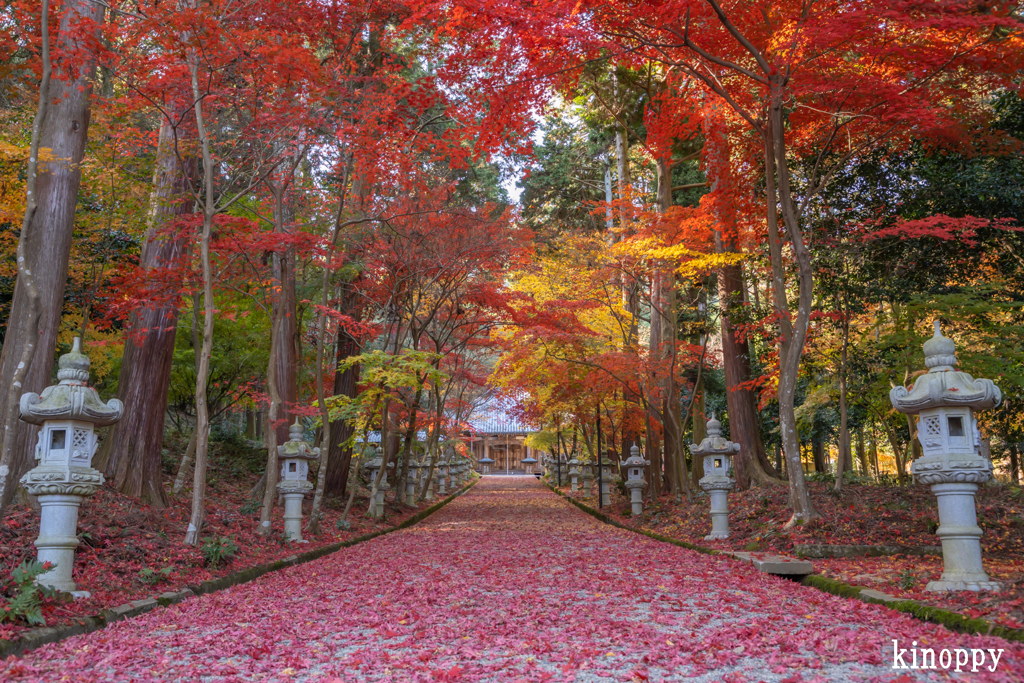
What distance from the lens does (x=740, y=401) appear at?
1327 cm

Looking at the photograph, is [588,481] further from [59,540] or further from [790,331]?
[59,540]

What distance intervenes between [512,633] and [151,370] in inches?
293

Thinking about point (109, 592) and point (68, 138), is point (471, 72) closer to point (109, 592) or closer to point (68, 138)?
point (68, 138)

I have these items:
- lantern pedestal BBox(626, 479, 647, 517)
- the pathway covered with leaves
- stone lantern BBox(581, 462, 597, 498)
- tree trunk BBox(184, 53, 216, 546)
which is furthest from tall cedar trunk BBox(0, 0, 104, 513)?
stone lantern BBox(581, 462, 597, 498)

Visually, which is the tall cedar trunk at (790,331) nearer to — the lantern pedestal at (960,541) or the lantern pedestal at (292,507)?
the lantern pedestal at (960,541)

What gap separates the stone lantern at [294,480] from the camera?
398 inches

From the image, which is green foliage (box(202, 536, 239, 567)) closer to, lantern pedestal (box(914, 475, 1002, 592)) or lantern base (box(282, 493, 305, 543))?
lantern base (box(282, 493, 305, 543))

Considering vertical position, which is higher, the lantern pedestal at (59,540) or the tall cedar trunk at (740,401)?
the tall cedar trunk at (740,401)

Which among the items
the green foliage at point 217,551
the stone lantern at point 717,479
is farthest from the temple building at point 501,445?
the green foliage at point 217,551

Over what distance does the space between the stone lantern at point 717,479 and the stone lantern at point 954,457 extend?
14.1 feet

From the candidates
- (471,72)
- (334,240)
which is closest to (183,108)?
(334,240)

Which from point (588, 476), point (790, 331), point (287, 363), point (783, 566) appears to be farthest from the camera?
point (588, 476)

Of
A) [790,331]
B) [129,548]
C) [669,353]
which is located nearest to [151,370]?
[129,548]

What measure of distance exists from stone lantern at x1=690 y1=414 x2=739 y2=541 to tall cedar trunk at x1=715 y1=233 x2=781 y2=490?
2.44 m
